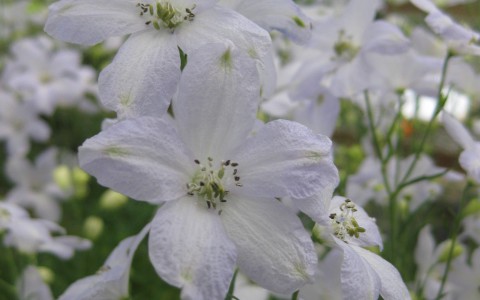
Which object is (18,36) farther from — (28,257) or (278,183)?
(278,183)

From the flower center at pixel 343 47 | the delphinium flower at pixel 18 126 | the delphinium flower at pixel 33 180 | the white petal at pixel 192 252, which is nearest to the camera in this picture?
the white petal at pixel 192 252

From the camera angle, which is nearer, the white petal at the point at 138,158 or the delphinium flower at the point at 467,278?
the white petal at the point at 138,158

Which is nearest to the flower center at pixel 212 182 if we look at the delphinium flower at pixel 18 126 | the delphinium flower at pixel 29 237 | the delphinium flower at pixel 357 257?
the delphinium flower at pixel 357 257

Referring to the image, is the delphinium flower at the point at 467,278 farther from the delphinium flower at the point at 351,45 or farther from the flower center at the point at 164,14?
the flower center at the point at 164,14

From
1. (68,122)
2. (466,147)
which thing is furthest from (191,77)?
(68,122)

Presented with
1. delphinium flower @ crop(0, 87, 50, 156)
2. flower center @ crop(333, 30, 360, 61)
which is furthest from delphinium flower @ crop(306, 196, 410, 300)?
delphinium flower @ crop(0, 87, 50, 156)

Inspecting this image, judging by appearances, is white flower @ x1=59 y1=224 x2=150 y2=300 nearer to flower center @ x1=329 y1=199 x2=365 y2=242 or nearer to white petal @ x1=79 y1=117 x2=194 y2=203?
white petal @ x1=79 y1=117 x2=194 y2=203

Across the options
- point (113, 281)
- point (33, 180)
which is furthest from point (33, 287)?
point (33, 180)
